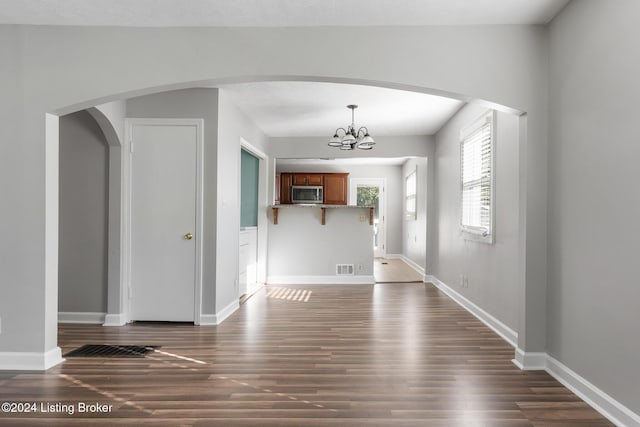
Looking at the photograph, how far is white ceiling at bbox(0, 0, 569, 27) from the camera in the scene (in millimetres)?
2688

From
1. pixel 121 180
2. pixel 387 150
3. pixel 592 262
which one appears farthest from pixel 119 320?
pixel 387 150

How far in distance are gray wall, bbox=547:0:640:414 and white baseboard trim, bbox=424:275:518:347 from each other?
2.30 feet

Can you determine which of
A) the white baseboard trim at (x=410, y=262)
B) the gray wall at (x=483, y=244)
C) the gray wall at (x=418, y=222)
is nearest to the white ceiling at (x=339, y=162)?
the gray wall at (x=418, y=222)

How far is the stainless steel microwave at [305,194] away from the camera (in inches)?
391

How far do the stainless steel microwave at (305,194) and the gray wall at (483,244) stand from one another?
3754 millimetres

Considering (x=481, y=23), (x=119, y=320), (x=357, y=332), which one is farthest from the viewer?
(x=119, y=320)

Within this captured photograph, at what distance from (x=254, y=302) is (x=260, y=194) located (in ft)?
6.57

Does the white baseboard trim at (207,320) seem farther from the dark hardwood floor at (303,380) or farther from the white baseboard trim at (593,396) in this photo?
the white baseboard trim at (593,396)

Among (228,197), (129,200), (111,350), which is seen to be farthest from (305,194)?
(111,350)

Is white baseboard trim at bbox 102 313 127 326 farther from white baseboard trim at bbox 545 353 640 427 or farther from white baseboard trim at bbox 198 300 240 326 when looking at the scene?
white baseboard trim at bbox 545 353 640 427

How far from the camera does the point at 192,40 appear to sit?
305 cm

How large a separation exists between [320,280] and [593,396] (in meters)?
4.89

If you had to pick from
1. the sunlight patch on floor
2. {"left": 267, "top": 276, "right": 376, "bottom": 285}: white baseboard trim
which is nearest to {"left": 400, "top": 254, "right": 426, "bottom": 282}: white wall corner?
{"left": 267, "top": 276, "right": 376, "bottom": 285}: white baseboard trim

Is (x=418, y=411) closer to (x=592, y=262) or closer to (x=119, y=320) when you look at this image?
(x=592, y=262)
